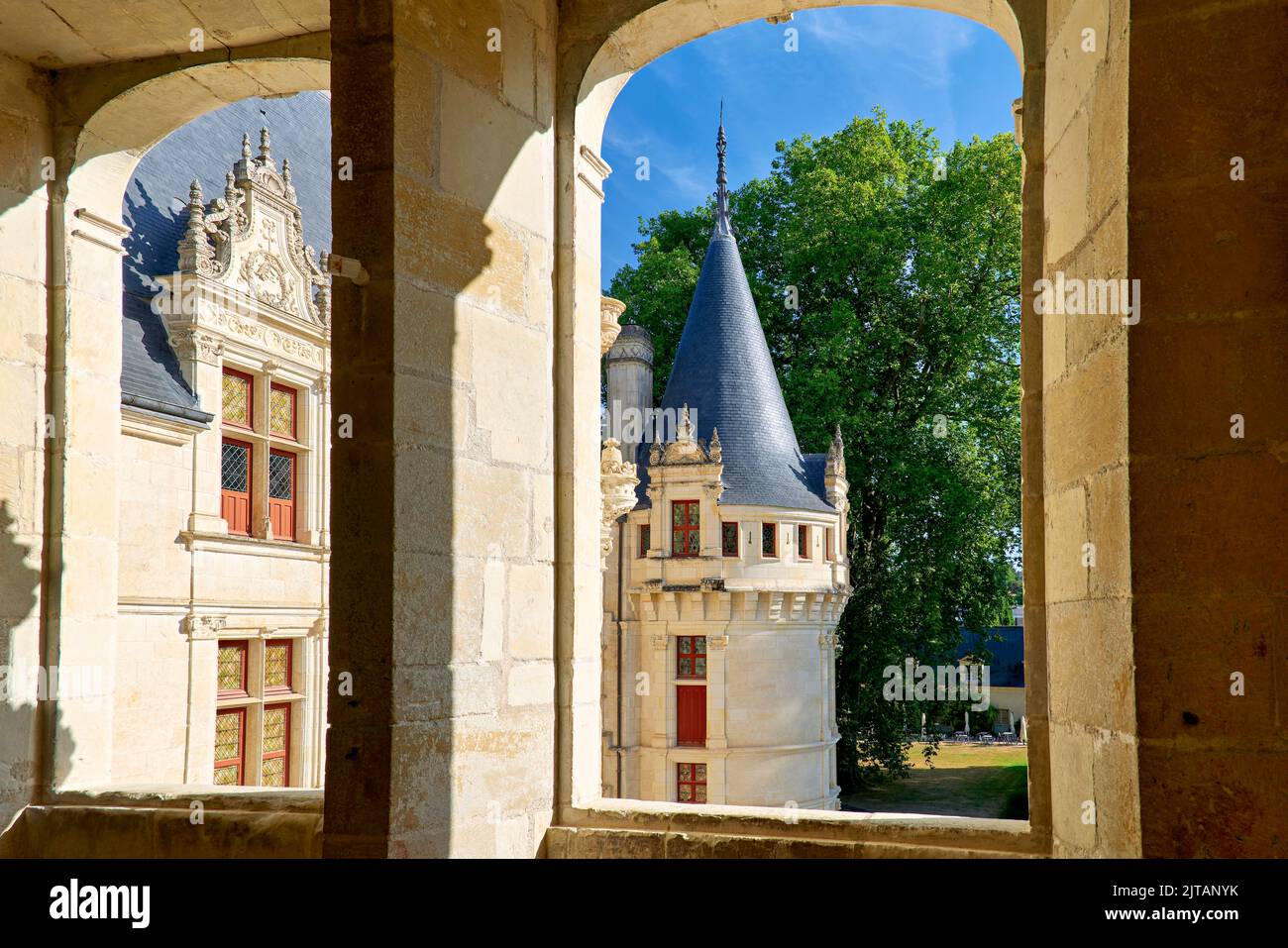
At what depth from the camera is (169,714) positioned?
345 inches

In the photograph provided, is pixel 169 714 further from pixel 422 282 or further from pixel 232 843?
pixel 422 282

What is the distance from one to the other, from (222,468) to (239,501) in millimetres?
366

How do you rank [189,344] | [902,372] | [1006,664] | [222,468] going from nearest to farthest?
[189,344]
[222,468]
[902,372]
[1006,664]

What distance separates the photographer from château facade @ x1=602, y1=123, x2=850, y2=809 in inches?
701

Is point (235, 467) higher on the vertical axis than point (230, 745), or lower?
higher

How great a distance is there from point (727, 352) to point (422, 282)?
16.1 m

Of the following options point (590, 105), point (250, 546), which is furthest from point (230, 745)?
point (590, 105)

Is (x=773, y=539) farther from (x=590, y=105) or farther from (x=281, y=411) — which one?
(x=590, y=105)

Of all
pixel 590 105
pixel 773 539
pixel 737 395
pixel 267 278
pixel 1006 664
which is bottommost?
pixel 1006 664

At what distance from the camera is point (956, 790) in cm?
1992

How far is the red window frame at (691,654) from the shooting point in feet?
60.0

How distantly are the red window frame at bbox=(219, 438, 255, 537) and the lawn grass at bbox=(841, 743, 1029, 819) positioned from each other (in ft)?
39.3

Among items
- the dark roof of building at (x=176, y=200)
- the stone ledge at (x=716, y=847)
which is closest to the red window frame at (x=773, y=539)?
the dark roof of building at (x=176, y=200)
